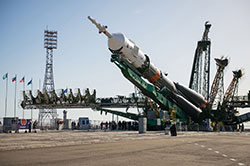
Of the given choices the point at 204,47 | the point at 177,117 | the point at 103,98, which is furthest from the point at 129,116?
the point at 204,47

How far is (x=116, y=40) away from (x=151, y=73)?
816 centimetres

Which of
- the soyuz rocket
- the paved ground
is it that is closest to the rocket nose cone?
the soyuz rocket

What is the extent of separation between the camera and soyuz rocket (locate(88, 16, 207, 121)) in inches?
1080

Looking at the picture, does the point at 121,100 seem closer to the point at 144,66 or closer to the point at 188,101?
the point at 188,101

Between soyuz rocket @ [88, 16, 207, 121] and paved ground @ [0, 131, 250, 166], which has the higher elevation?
soyuz rocket @ [88, 16, 207, 121]

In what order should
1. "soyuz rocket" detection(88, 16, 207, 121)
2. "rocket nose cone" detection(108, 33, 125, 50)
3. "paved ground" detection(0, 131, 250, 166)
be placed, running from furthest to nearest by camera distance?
"soyuz rocket" detection(88, 16, 207, 121) < "rocket nose cone" detection(108, 33, 125, 50) < "paved ground" detection(0, 131, 250, 166)

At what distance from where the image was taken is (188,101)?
138 feet

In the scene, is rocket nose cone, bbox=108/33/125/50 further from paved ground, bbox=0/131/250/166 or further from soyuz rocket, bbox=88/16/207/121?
paved ground, bbox=0/131/250/166

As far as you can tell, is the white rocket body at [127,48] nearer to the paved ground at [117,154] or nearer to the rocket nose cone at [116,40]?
the rocket nose cone at [116,40]

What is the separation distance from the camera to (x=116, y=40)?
27250 mm

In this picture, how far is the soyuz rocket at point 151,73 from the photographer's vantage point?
27.4 metres

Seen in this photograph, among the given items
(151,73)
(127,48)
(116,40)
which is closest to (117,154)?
(116,40)

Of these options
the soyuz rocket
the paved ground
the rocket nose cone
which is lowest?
the paved ground

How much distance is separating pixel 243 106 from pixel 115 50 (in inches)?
1632
